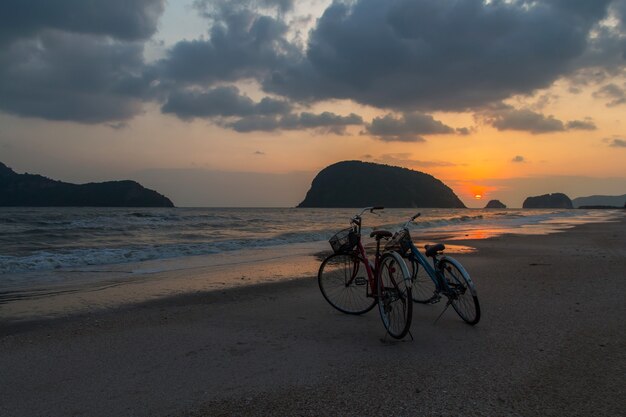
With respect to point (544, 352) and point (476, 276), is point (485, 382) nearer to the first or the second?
point (544, 352)

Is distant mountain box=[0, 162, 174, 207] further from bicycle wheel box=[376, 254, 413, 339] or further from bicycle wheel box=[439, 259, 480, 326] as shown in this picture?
bicycle wheel box=[439, 259, 480, 326]

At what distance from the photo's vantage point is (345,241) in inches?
229

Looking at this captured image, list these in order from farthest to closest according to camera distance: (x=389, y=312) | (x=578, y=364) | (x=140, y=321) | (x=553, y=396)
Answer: (x=140, y=321) → (x=389, y=312) → (x=578, y=364) → (x=553, y=396)

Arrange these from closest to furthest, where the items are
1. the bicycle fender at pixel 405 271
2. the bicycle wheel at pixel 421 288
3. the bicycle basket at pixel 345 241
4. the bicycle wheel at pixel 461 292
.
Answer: the bicycle fender at pixel 405 271 < the bicycle wheel at pixel 461 292 < the bicycle basket at pixel 345 241 < the bicycle wheel at pixel 421 288

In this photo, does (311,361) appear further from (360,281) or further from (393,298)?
(360,281)

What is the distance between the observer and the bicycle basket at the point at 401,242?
5.36 meters

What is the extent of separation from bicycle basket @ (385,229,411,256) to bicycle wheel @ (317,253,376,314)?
554mm

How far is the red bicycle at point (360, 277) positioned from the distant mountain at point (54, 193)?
14527 centimetres

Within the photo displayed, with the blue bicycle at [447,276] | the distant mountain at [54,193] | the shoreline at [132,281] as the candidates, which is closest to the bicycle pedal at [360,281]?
the blue bicycle at [447,276]

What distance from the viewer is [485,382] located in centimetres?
340

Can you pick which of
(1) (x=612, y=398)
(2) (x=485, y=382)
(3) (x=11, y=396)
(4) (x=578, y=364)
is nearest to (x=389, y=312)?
(2) (x=485, y=382)

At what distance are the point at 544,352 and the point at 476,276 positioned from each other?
475cm

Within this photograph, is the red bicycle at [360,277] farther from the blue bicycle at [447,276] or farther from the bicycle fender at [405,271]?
the blue bicycle at [447,276]

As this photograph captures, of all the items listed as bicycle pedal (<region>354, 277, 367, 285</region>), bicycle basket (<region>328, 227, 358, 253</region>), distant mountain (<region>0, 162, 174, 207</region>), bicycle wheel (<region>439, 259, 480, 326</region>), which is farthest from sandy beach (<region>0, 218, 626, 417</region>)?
distant mountain (<region>0, 162, 174, 207</region>)
